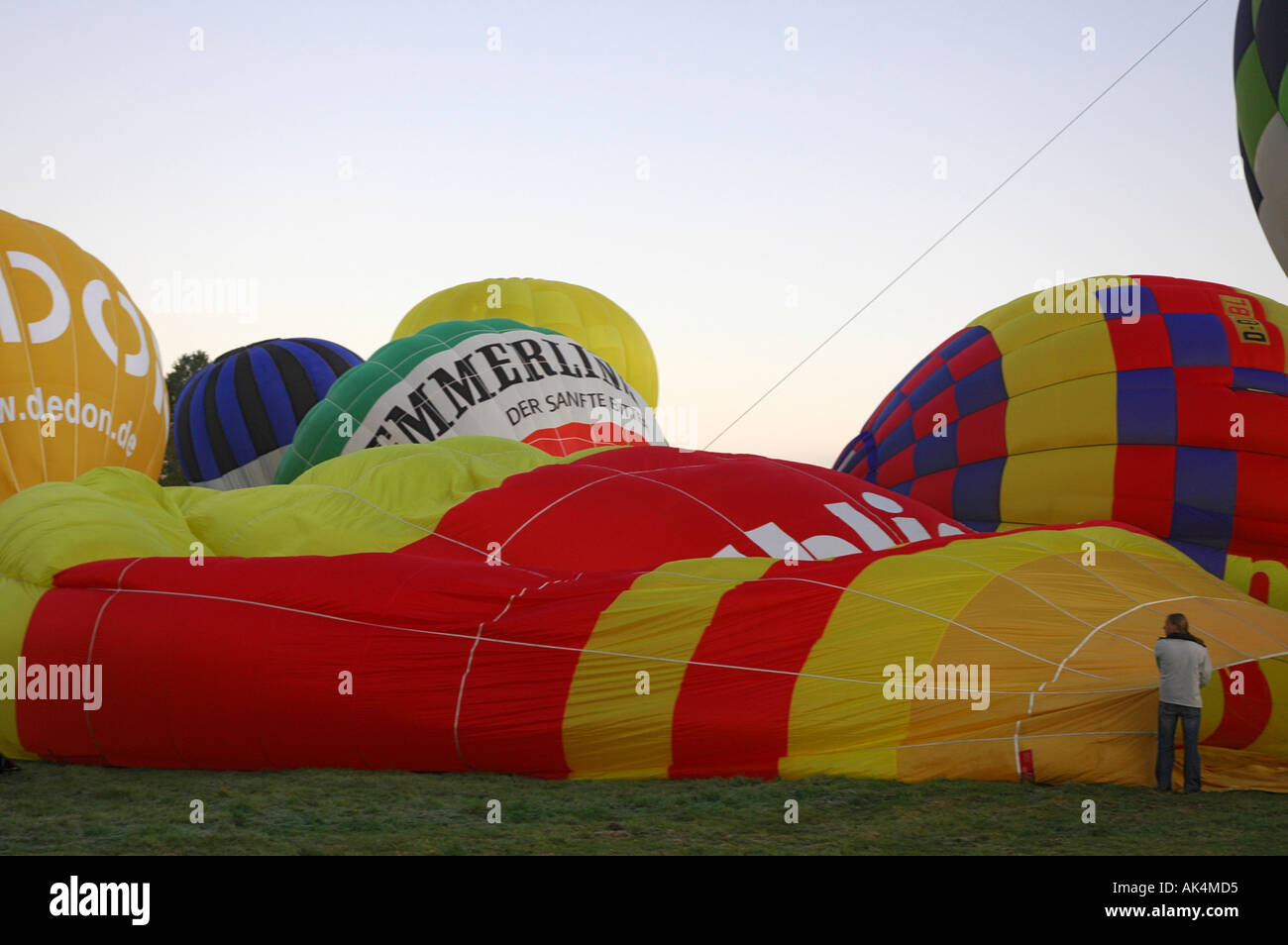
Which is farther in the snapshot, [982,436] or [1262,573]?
[982,436]

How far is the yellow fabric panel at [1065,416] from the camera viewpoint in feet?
31.1

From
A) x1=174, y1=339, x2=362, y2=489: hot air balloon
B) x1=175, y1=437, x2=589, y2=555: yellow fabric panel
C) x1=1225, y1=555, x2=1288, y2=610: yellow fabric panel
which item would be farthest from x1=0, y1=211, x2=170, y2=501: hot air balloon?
x1=1225, y1=555, x2=1288, y2=610: yellow fabric panel

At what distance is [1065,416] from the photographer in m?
9.62

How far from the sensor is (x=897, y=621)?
5312mm

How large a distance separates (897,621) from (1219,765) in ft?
4.48

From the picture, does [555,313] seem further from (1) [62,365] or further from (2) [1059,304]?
(2) [1059,304]

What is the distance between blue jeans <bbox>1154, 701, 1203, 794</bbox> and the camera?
482 centimetres

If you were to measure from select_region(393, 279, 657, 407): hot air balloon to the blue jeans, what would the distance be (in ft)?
37.3

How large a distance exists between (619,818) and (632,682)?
943mm

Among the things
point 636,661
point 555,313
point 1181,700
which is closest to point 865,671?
point 636,661

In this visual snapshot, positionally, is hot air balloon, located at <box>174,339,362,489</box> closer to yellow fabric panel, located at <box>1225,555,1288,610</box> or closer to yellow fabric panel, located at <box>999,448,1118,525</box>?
yellow fabric panel, located at <box>999,448,1118,525</box>
